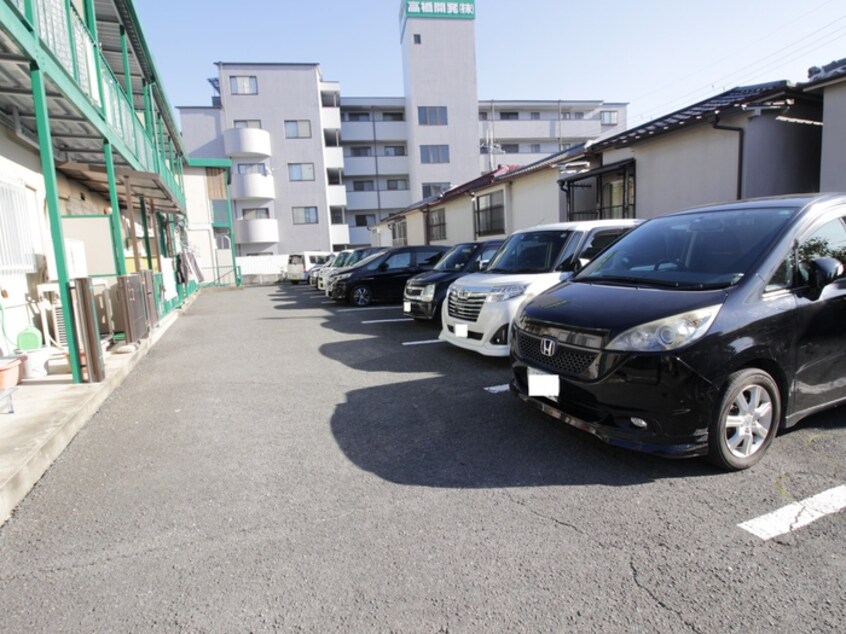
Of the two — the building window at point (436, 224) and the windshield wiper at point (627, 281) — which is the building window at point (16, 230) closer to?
the windshield wiper at point (627, 281)

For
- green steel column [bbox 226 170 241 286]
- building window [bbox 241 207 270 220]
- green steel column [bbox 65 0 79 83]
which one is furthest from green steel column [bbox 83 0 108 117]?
building window [bbox 241 207 270 220]

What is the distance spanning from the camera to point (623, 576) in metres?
2.20

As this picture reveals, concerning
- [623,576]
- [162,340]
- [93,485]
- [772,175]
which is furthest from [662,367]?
[162,340]

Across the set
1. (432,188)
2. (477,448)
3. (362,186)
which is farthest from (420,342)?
(362,186)

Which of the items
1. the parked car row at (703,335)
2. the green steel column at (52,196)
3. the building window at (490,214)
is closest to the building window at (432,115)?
the building window at (490,214)

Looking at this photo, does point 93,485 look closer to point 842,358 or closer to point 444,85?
point 842,358

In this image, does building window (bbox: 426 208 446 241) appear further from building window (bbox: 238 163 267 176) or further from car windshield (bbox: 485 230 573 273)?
building window (bbox: 238 163 267 176)

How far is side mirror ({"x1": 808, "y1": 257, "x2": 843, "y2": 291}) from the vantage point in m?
3.12

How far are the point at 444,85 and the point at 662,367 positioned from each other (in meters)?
37.8

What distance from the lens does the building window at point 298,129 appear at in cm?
3409

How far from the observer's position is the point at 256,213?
34.1 metres

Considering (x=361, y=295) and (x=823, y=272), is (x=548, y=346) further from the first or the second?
(x=361, y=295)

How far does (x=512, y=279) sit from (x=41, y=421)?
476 centimetres

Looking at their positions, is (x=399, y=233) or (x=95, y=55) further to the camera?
(x=399, y=233)
